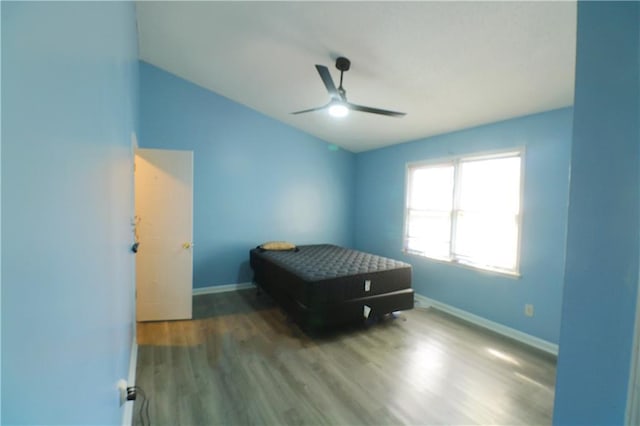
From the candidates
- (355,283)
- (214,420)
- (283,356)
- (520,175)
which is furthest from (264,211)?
(520,175)

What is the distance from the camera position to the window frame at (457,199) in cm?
310

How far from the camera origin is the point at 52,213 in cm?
56

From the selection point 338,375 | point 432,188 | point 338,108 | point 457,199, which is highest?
point 338,108

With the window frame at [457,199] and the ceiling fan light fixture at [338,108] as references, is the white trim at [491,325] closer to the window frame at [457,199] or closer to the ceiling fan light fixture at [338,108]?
the window frame at [457,199]

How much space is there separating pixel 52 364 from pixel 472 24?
2771mm

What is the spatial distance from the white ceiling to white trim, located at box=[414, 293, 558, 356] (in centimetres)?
247

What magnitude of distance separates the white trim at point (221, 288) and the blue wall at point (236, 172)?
0.06 m

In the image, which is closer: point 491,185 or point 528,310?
point 528,310

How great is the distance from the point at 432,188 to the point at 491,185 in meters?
0.88

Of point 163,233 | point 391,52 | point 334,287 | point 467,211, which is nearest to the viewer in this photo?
point 391,52

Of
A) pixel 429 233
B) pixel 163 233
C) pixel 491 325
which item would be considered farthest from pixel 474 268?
pixel 163 233

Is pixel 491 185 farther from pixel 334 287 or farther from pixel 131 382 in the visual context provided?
pixel 131 382

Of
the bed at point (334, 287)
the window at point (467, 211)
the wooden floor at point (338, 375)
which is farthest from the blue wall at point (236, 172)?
the window at point (467, 211)

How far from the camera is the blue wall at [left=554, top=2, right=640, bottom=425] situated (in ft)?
2.38
